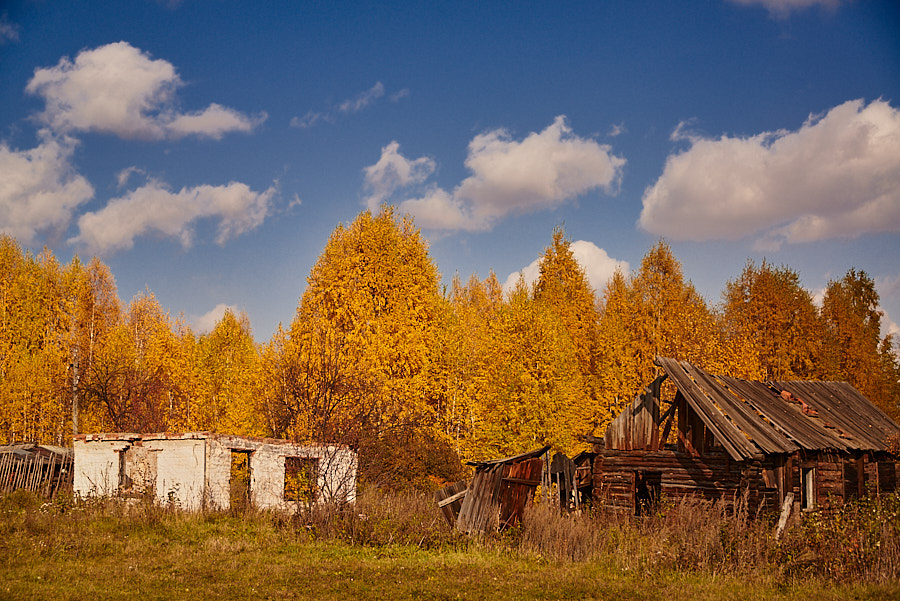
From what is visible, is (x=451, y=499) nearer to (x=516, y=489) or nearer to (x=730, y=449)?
(x=516, y=489)

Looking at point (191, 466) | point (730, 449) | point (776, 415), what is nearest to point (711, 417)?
point (730, 449)

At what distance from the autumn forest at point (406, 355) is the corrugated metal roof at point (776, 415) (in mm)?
4819

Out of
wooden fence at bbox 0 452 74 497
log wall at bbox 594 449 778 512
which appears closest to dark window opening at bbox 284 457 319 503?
wooden fence at bbox 0 452 74 497

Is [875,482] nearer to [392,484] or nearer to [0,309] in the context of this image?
[392,484]

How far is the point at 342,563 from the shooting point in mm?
13891

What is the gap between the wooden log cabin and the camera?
1792 centimetres

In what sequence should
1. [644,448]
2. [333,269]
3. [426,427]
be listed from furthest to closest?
[333,269]
[426,427]
[644,448]

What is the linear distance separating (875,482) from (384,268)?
18.8m

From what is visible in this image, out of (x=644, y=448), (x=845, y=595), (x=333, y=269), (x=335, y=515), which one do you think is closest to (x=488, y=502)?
(x=335, y=515)

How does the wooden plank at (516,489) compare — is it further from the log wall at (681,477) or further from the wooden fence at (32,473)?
the wooden fence at (32,473)

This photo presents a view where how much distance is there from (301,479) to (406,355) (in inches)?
302

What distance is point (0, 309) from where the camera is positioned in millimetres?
34094

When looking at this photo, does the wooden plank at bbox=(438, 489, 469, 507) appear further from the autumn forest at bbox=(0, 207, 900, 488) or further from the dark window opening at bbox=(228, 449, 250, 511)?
the dark window opening at bbox=(228, 449, 250, 511)

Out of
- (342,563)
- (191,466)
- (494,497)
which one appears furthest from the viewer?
(191,466)
